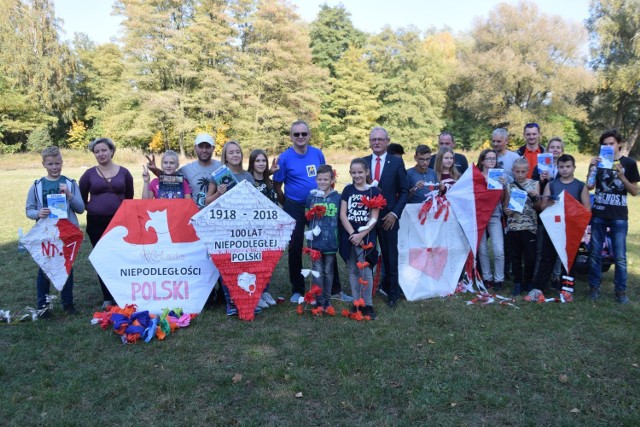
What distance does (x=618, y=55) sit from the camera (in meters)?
35.7

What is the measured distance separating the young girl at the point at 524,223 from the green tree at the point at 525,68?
118 feet

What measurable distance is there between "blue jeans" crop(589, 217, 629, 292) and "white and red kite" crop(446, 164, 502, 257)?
122 cm

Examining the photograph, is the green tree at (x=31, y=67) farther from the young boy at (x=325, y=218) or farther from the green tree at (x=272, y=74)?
the young boy at (x=325, y=218)

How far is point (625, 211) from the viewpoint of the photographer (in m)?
5.43

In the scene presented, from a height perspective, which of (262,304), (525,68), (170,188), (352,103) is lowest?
(262,304)

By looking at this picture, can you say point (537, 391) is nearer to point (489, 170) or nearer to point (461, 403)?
point (461, 403)

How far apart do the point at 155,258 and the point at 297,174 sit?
6.44 feet

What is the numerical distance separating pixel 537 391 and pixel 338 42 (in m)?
47.2

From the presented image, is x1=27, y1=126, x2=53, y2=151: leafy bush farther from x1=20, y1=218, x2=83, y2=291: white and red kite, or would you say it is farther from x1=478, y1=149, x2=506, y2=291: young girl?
x1=478, y1=149, x2=506, y2=291: young girl

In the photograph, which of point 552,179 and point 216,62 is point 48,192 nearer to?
point 552,179

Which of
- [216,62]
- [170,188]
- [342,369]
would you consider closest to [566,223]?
[342,369]

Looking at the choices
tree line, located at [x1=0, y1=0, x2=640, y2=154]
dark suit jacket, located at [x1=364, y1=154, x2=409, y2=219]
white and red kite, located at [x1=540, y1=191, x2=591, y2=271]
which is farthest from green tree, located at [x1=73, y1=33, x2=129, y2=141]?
white and red kite, located at [x1=540, y1=191, x2=591, y2=271]

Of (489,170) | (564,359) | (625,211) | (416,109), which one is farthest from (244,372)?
(416,109)

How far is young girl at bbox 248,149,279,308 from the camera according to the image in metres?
5.52
